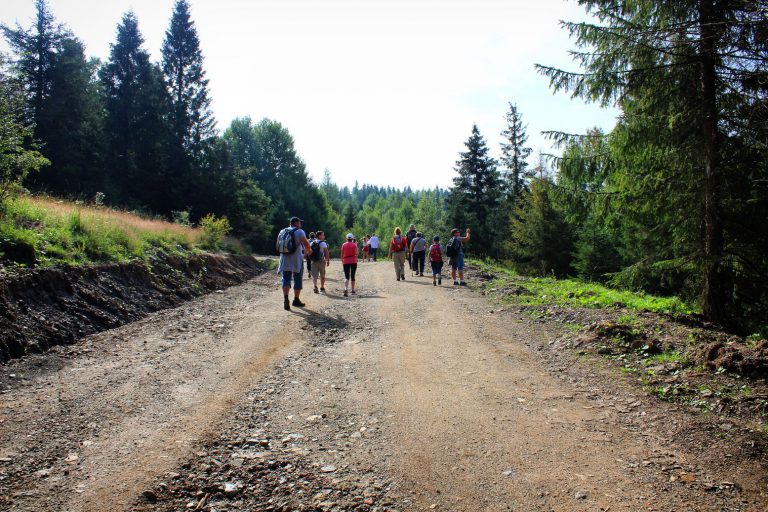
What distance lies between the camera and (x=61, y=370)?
632 cm

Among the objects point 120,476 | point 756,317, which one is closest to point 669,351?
point 756,317

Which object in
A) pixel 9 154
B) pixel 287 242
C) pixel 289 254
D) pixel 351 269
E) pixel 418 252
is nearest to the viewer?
pixel 9 154

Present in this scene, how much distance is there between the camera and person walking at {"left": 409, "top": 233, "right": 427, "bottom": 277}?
19.7 meters

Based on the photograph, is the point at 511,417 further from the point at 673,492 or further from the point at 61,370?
the point at 61,370

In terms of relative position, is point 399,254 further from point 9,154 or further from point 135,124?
point 135,124

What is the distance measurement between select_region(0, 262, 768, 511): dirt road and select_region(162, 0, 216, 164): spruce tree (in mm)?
34194

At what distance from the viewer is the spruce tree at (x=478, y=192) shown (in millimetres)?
42625

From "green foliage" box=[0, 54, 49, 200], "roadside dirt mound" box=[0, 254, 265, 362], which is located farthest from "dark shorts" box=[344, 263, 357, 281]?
"green foliage" box=[0, 54, 49, 200]

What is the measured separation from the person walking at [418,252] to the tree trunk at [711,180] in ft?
39.3

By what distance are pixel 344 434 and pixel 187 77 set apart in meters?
42.9

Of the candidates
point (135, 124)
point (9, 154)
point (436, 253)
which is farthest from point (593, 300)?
point (135, 124)

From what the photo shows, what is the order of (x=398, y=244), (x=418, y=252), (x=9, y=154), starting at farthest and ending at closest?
(x=418, y=252) < (x=398, y=244) < (x=9, y=154)

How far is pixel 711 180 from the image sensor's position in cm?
816

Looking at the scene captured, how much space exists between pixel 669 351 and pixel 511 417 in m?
3.43
